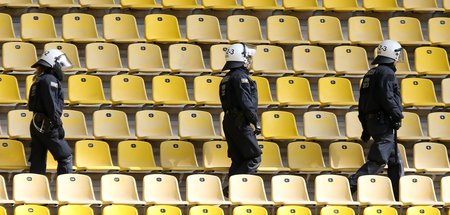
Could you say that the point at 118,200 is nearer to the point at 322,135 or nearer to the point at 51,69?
the point at 51,69

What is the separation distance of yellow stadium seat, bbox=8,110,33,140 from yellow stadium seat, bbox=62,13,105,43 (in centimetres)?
139

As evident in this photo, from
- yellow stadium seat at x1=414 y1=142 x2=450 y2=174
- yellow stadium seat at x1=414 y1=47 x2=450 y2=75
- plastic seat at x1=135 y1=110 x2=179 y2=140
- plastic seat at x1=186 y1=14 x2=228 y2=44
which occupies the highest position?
plastic seat at x1=186 y1=14 x2=228 y2=44

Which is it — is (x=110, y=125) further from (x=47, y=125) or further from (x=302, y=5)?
(x=302, y=5)

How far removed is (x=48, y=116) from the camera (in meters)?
11.4

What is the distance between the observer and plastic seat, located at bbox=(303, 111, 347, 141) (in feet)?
40.9

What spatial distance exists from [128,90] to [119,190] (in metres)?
1.81

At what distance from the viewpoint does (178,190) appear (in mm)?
11297

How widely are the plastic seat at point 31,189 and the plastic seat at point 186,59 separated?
257 cm

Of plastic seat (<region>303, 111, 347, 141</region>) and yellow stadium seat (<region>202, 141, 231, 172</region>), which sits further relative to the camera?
plastic seat (<region>303, 111, 347, 141</region>)

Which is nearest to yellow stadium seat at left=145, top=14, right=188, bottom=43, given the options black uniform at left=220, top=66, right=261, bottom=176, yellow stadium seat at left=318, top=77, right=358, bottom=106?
yellow stadium seat at left=318, top=77, right=358, bottom=106

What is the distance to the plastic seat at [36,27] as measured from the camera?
44.4 ft

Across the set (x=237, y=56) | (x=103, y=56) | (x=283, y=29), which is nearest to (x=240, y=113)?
(x=237, y=56)

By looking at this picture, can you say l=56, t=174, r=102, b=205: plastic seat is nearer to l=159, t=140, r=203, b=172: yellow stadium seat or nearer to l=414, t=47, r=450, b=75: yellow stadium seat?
l=159, t=140, r=203, b=172: yellow stadium seat

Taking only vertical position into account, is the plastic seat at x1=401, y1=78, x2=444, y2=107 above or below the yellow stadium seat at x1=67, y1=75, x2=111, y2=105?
below
